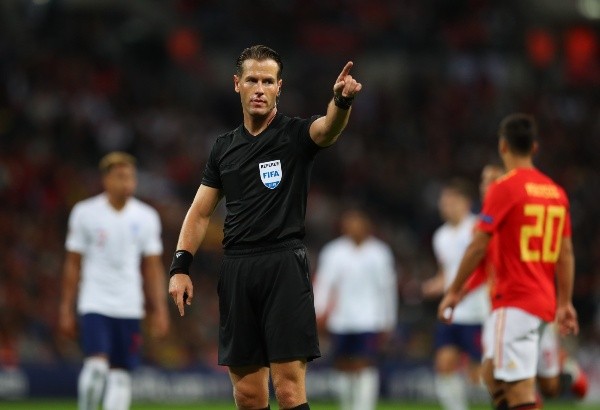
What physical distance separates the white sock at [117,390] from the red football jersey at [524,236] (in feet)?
12.2

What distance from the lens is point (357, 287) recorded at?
14.7 metres

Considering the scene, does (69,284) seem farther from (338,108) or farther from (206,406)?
(206,406)

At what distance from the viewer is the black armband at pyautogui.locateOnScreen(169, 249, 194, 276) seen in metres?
6.96

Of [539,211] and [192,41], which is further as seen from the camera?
[192,41]

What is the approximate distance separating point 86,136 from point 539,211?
13.2 m

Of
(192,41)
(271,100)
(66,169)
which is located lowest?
(271,100)

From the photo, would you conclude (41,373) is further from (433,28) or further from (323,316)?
(433,28)

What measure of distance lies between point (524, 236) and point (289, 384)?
2.33 meters

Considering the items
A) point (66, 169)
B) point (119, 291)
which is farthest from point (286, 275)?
point (66, 169)

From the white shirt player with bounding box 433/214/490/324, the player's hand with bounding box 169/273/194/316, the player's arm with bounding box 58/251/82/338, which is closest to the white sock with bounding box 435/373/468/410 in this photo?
the white shirt player with bounding box 433/214/490/324

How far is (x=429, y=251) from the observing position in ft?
68.2

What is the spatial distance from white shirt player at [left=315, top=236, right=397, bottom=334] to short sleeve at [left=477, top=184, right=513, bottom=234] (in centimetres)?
660

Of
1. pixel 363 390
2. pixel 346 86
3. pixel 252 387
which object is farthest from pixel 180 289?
pixel 363 390

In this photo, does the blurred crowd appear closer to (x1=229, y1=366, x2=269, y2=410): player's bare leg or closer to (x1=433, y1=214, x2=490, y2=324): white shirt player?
(x1=433, y1=214, x2=490, y2=324): white shirt player
